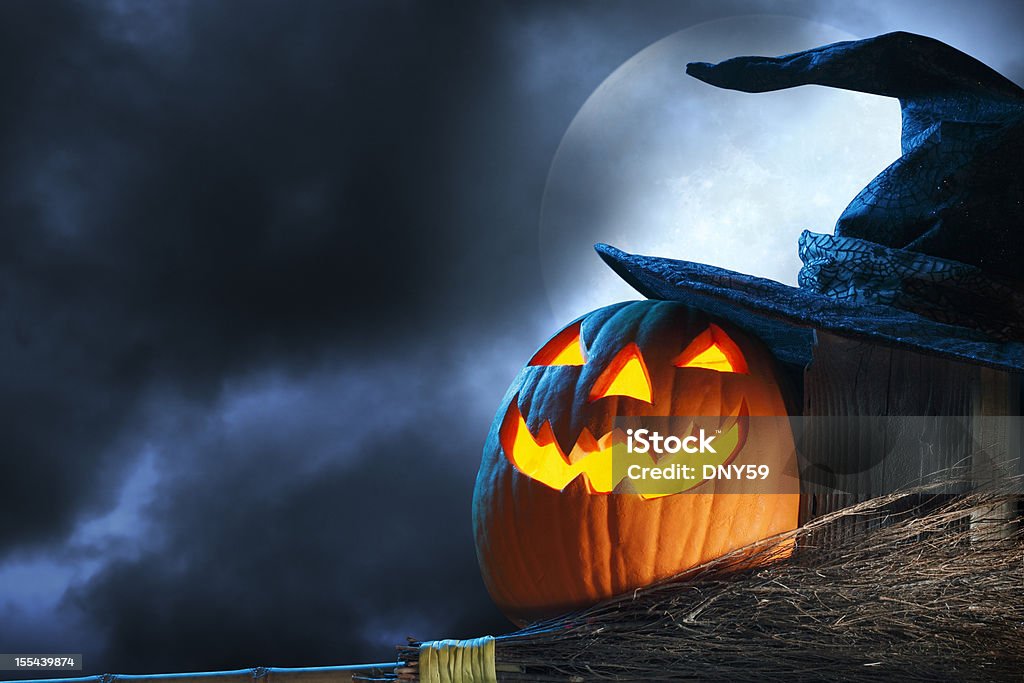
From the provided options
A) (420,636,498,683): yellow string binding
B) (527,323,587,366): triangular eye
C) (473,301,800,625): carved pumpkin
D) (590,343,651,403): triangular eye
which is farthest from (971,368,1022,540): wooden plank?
(420,636,498,683): yellow string binding

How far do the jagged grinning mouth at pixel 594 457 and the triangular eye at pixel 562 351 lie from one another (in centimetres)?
14

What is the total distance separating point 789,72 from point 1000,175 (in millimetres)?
383

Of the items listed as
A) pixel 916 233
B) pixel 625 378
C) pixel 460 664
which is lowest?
pixel 460 664

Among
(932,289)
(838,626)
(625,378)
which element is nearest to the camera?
(838,626)

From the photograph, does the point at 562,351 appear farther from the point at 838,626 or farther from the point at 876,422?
the point at 838,626

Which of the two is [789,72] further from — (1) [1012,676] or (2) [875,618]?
(1) [1012,676]

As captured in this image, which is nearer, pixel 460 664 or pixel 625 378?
pixel 460 664

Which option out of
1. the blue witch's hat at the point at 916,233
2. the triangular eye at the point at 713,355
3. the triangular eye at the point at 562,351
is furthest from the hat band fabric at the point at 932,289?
the triangular eye at the point at 562,351

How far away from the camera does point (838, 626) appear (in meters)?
1.27

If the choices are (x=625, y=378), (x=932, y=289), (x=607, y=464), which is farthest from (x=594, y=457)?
(x=932, y=289)

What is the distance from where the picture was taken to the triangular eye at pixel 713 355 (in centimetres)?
157

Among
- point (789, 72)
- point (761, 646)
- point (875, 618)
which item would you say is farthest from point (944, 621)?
point (789, 72)

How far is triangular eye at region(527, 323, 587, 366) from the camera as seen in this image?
1646mm

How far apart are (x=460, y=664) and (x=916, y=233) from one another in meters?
1.04
